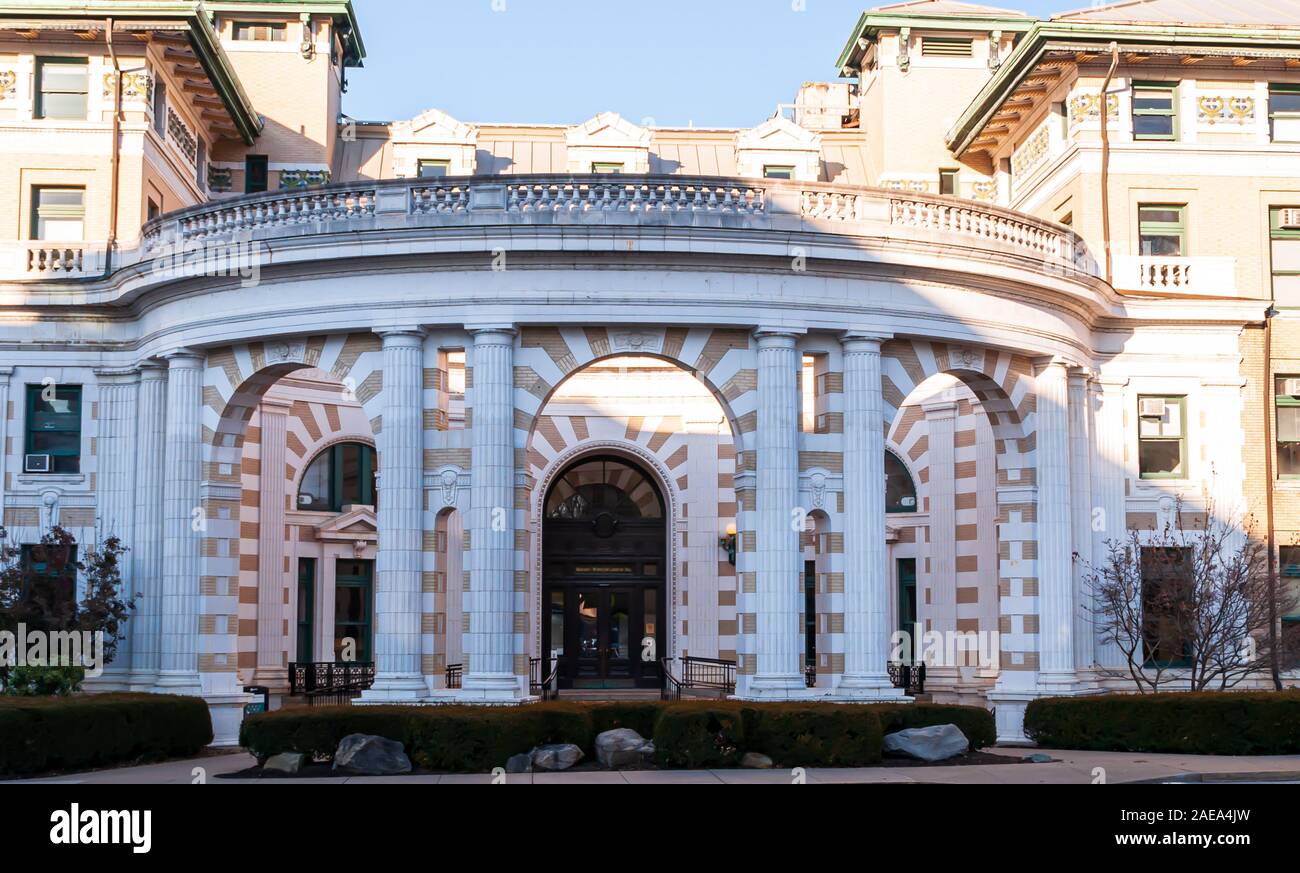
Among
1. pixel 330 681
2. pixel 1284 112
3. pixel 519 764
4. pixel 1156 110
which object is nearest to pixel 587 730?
pixel 519 764

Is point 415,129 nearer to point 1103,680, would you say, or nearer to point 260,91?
point 260,91

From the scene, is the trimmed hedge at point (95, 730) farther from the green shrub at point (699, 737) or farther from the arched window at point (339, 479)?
the arched window at point (339, 479)

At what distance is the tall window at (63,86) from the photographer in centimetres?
3794

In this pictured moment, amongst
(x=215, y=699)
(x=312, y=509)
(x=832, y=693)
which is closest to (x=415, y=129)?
(x=312, y=509)

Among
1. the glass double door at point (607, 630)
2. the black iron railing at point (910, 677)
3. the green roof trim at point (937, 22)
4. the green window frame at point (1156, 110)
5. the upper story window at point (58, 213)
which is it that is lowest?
the black iron railing at point (910, 677)

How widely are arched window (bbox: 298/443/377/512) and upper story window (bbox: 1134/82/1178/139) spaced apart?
72.1ft

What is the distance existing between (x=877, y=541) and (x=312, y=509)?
1862 centimetres

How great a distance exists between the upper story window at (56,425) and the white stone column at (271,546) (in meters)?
6.06

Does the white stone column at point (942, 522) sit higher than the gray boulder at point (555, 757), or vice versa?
the white stone column at point (942, 522)

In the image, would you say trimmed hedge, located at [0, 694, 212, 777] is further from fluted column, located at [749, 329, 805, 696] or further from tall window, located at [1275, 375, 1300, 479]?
tall window, located at [1275, 375, 1300, 479]

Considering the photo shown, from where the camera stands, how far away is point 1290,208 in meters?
39.4

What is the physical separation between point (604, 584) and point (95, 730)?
19.0m

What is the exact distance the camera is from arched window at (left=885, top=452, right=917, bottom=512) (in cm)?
4359

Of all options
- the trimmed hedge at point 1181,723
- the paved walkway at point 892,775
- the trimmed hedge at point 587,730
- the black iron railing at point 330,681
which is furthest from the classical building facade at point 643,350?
the paved walkway at point 892,775
